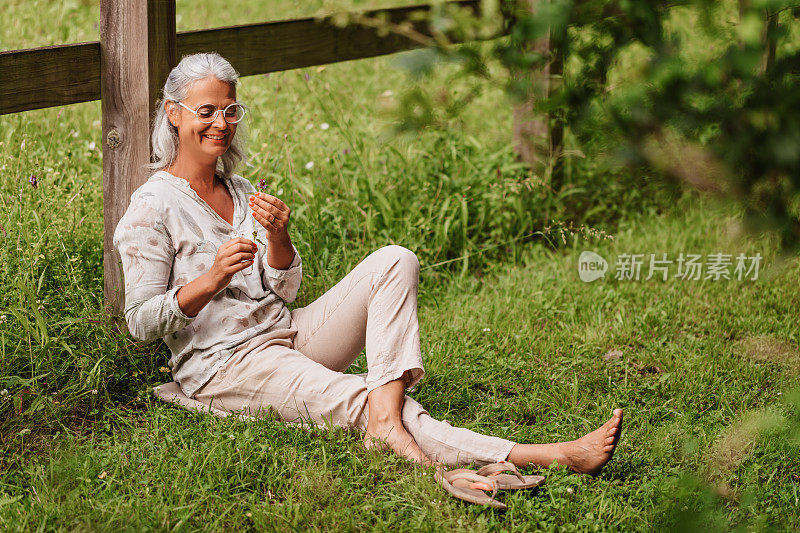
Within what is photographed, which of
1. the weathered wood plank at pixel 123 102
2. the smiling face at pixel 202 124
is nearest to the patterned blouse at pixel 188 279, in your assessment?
the smiling face at pixel 202 124

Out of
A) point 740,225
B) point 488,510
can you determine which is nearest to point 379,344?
point 488,510

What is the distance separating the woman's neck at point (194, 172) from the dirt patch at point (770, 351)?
8.14 ft

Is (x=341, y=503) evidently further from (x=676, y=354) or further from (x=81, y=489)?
(x=676, y=354)

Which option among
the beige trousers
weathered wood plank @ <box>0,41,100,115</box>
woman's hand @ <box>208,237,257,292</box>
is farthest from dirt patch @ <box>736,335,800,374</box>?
weathered wood plank @ <box>0,41,100,115</box>

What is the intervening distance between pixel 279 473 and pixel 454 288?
190 centimetres

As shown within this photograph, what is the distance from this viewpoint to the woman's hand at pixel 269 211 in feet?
9.21

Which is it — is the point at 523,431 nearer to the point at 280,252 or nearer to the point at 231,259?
the point at 280,252

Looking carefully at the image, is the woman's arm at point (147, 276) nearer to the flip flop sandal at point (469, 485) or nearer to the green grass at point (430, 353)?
the green grass at point (430, 353)

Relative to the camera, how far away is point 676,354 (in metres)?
3.81

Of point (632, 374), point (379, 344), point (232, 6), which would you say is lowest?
point (632, 374)

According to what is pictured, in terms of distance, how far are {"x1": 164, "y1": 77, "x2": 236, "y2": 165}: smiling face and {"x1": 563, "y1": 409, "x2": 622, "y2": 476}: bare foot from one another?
1564mm

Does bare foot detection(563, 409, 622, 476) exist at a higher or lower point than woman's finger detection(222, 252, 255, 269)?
lower

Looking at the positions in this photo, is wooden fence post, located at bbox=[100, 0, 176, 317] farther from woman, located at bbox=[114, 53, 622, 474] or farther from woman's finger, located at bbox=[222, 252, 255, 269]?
woman's finger, located at bbox=[222, 252, 255, 269]

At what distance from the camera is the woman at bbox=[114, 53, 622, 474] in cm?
273
